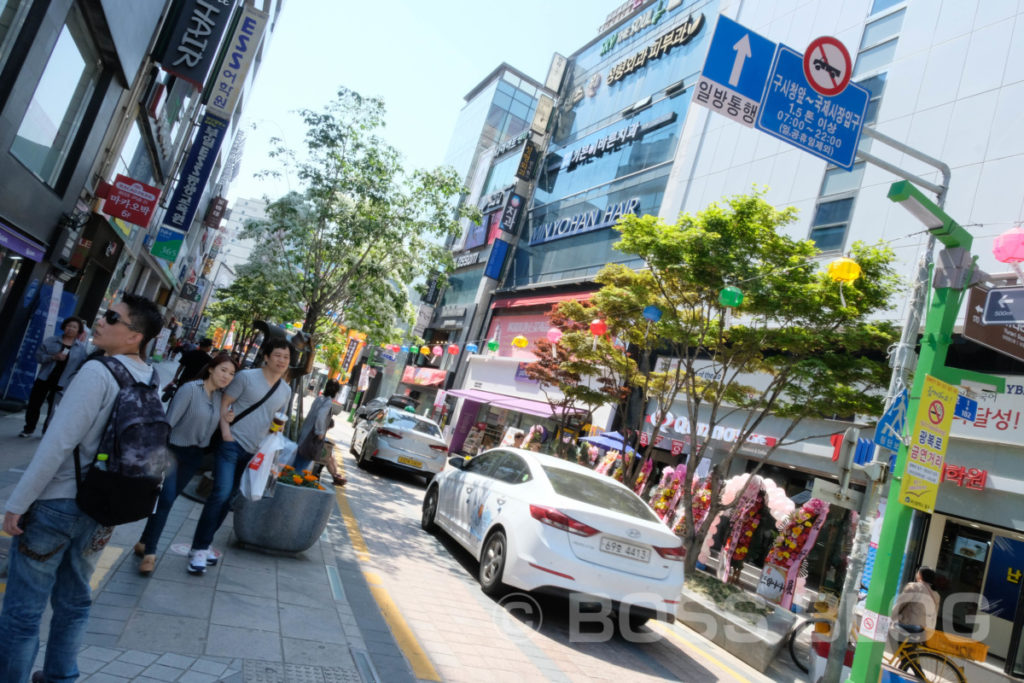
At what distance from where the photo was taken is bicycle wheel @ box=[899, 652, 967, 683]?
7.53 meters

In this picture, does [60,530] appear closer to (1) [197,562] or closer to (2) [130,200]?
(1) [197,562]

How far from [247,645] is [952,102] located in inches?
612

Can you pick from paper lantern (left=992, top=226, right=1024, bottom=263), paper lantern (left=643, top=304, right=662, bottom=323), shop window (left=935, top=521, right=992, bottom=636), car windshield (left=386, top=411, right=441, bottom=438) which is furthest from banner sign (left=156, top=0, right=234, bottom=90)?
shop window (left=935, top=521, right=992, bottom=636)

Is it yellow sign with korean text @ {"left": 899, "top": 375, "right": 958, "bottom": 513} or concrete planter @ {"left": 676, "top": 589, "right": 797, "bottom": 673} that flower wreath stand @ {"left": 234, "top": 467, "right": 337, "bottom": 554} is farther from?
yellow sign with korean text @ {"left": 899, "top": 375, "right": 958, "bottom": 513}

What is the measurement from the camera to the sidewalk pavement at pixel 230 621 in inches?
141

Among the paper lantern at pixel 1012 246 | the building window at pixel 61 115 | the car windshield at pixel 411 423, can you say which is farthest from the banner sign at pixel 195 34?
the paper lantern at pixel 1012 246

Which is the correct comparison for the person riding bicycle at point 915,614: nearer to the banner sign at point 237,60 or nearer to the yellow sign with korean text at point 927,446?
the yellow sign with korean text at point 927,446

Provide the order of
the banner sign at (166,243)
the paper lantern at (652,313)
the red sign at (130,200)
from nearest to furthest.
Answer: the paper lantern at (652,313) < the red sign at (130,200) < the banner sign at (166,243)

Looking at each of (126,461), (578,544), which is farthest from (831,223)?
(126,461)

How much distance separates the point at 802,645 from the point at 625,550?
332 centimetres

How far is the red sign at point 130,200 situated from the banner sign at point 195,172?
4.56 m

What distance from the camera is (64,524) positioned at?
2783 mm

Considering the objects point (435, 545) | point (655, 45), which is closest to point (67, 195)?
point (435, 545)

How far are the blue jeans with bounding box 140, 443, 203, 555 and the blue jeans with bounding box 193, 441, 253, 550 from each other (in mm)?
200
